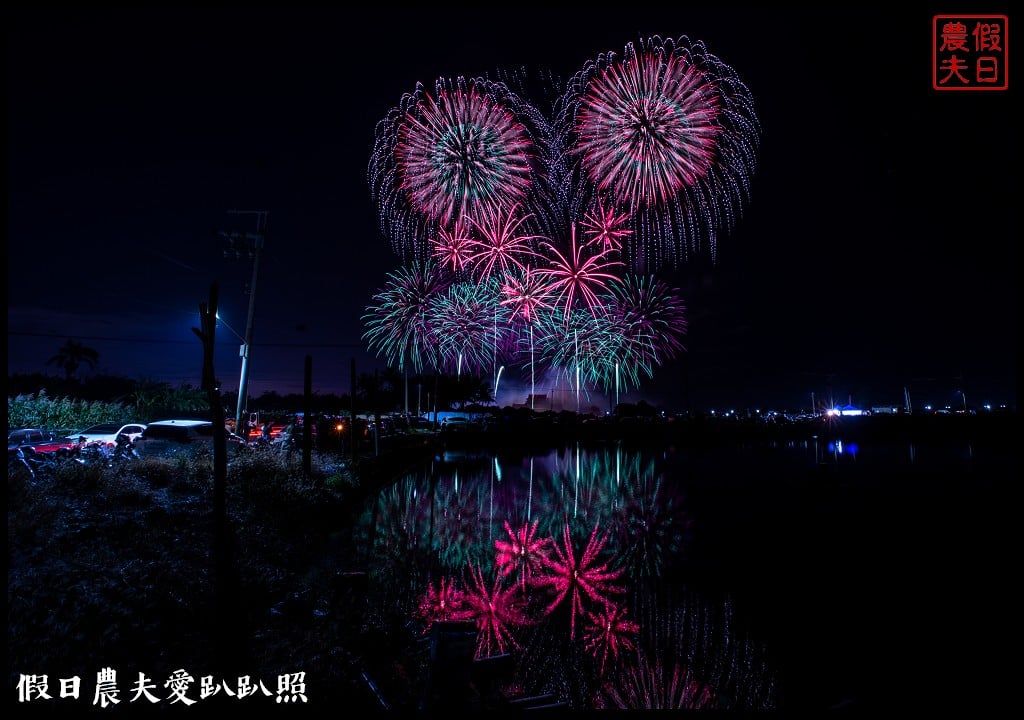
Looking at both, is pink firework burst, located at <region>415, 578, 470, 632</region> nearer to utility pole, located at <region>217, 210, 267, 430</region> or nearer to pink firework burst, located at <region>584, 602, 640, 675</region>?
pink firework burst, located at <region>584, 602, 640, 675</region>

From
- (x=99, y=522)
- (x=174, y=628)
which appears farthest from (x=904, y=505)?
(x=99, y=522)

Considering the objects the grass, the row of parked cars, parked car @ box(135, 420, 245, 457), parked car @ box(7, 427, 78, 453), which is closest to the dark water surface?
the grass

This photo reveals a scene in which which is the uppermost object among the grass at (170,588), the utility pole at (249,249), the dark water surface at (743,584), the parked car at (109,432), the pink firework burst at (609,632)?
the utility pole at (249,249)

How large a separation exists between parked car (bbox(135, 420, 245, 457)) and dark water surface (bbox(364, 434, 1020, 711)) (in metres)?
6.29

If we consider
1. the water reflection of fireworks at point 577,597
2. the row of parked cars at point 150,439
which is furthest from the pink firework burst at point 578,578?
the row of parked cars at point 150,439

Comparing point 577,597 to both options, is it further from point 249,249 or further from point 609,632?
point 249,249

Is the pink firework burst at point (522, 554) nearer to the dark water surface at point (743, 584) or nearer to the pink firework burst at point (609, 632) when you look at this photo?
the dark water surface at point (743, 584)

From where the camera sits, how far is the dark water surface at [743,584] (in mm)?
6418

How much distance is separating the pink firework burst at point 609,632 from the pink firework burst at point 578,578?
0.78ft

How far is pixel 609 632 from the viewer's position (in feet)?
24.9

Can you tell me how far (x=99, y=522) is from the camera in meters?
9.66

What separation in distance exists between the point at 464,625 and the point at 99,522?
8.72 meters

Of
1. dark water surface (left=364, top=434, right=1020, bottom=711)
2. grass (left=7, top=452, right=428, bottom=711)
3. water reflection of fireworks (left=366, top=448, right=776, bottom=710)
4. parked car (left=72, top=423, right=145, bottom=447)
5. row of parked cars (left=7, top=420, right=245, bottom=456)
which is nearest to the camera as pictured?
grass (left=7, top=452, right=428, bottom=711)

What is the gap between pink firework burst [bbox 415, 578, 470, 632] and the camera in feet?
→ 26.0
